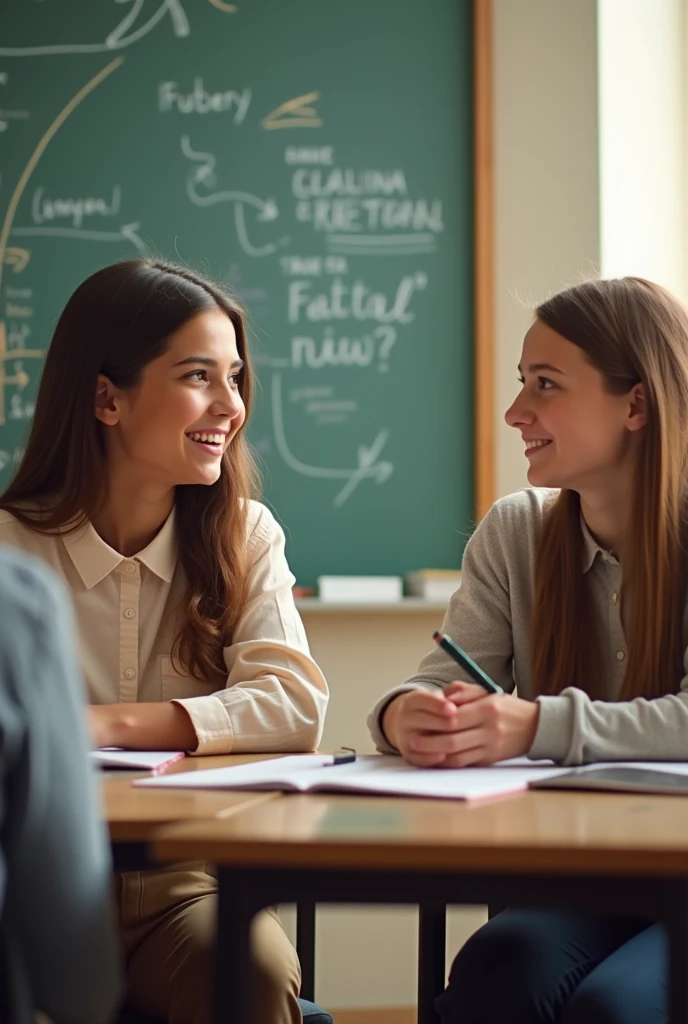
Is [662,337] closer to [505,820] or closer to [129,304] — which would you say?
[129,304]

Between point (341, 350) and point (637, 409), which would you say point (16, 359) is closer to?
point (341, 350)

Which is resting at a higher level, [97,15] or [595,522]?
[97,15]

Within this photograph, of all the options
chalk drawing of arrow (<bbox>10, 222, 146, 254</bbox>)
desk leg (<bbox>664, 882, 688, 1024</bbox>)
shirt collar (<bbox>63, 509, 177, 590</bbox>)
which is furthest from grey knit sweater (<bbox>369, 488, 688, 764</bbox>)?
chalk drawing of arrow (<bbox>10, 222, 146, 254</bbox>)

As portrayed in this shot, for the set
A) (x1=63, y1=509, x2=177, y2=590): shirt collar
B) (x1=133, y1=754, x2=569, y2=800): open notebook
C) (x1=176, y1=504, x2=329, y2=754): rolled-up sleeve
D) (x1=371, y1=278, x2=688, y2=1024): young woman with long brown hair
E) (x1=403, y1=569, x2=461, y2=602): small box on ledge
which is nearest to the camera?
(x1=133, y1=754, x2=569, y2=800): open notebook

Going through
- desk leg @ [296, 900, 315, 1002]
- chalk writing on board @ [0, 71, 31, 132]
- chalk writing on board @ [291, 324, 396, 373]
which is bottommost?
desk leg @ [296, 900, 315, 1002]

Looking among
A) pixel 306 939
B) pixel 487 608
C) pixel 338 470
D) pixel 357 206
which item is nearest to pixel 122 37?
pixel 357 206

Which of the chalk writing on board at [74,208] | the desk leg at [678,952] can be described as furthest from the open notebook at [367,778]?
the chalk writing on board at [74,208]

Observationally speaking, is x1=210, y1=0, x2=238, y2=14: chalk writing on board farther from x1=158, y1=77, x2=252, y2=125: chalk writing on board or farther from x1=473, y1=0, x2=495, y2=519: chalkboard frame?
x1=473, y1=0, x2=495, y2=519: chalkboard frame

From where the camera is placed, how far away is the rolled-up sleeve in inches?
70.1

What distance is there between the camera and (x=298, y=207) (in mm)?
3359

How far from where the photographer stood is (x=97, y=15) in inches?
132

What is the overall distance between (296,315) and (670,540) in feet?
5.54

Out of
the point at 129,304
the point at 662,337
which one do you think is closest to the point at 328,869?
the point at 662,337

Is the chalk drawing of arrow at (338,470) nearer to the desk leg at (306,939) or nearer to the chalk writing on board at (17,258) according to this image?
the chalk writing on board at (17,258)
